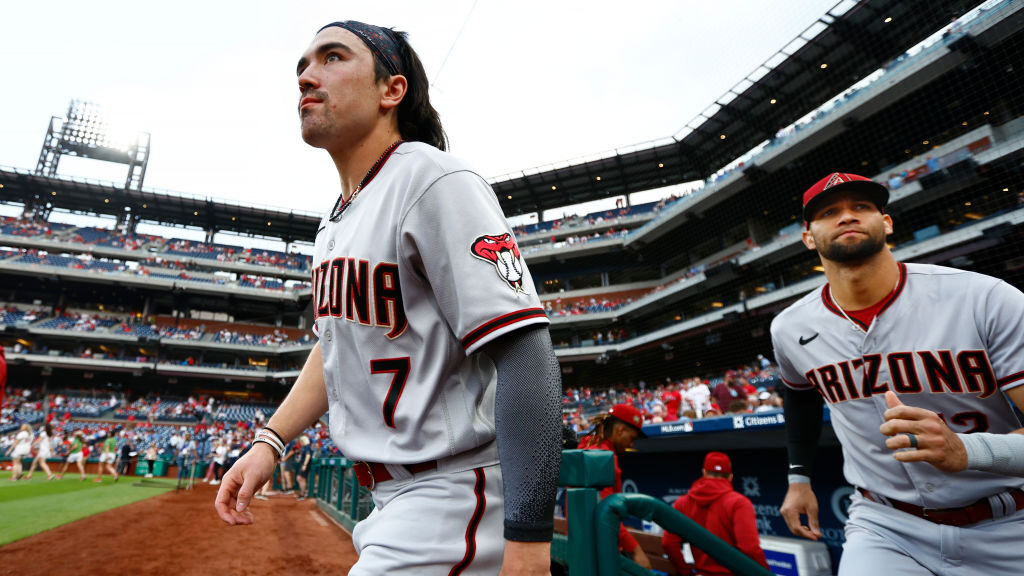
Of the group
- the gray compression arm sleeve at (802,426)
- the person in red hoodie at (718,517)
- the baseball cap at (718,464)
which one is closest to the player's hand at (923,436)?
the gray compression arm sleeve at (802,426)

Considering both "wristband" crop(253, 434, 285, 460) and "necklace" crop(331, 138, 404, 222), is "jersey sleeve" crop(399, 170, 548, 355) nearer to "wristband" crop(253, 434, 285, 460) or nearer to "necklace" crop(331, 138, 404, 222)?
"necklace" crop(331, 138, 404, 222)

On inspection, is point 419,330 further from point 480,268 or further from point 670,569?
point 670,569

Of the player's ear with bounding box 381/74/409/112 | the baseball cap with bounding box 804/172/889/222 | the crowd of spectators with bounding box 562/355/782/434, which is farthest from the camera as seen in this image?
the crowd of spectators with bounding box 562/355/782/434

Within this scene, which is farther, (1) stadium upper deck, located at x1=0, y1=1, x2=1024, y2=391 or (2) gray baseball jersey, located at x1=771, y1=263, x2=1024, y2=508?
(1) stadium upper deck, located at x1=0, y1=1, x2=1024, y2=391

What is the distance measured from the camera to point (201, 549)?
5.26 m

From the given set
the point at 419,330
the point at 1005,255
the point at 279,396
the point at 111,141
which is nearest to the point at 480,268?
the point at 419,330

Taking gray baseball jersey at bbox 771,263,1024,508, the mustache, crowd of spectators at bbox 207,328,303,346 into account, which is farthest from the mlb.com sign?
crowd of spectators at bbox 207,328,303,346

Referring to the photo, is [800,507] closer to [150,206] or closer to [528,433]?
[528,433]

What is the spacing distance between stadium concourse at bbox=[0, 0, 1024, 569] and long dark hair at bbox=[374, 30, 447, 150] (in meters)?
4.67

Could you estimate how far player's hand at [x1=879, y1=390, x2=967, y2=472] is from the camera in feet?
4.13

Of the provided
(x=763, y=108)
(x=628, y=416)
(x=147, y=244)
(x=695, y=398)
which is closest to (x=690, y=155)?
(x=763, y=108)

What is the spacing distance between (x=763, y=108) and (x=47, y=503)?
31.2m

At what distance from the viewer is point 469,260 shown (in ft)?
3.11

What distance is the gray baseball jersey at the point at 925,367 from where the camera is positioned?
1.77m
